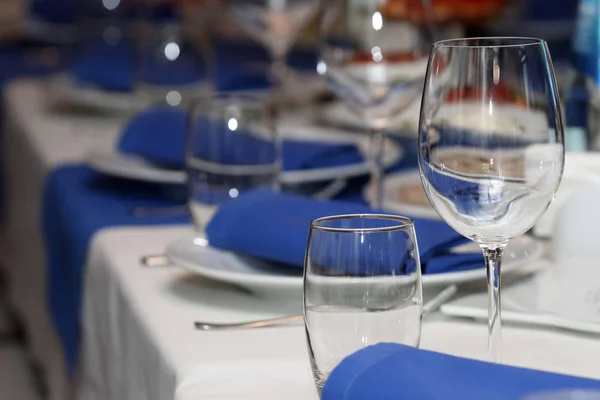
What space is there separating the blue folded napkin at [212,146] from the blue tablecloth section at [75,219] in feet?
0.16

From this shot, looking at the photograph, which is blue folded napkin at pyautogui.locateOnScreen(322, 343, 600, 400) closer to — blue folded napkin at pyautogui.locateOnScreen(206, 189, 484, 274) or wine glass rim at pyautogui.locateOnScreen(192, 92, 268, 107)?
blue folded napkin at pyautogui.locateOnScreen(206, 189, 484, 274)

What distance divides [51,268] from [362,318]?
0.87m

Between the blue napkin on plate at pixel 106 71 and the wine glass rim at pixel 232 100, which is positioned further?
the blue napkin on plate at pixel 106 71

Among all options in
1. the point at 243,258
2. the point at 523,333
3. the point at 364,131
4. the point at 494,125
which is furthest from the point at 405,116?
the point at 494,125

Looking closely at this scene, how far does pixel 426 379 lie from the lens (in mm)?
510

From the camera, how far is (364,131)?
5.17 feet

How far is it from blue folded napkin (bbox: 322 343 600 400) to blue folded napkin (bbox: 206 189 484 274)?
26 cm

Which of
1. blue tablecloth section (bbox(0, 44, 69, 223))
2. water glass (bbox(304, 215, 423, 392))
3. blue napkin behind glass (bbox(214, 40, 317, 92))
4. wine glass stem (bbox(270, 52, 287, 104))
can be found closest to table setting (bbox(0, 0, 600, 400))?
water glass (bbox(304, 215, 423, 392))

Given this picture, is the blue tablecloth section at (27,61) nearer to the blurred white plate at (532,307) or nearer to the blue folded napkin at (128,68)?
the blue folded napkin at (128,68)

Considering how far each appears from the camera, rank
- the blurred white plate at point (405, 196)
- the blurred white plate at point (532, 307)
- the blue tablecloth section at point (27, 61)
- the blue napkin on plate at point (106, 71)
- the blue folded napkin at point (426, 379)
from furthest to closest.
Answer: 1. the blue tablecloth section at point (27, 61)
2. the blue napkin on plate at point (106, 71)
3. the blurred white plate at point (405, 196)
4. the blurred white plate at point (532, 307)
5. the blue folded napkin at point (426, 379)

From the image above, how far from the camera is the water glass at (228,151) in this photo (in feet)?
3.29

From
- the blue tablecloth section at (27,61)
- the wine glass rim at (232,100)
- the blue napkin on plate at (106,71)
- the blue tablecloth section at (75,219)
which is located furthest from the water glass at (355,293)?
the blue tablecloth section at (27,61)

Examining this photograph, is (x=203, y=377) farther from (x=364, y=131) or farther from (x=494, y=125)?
(x=364, y=131)

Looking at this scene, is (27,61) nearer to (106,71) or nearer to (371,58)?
(106,71)
